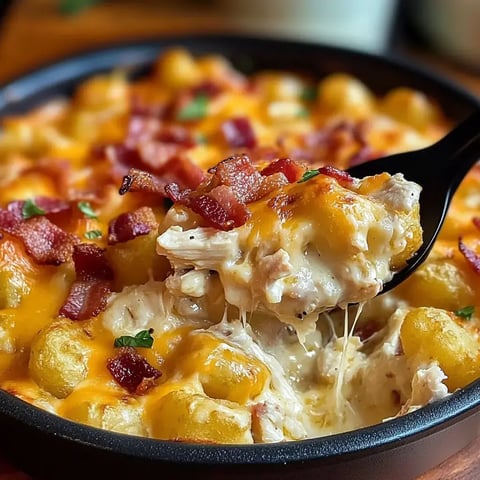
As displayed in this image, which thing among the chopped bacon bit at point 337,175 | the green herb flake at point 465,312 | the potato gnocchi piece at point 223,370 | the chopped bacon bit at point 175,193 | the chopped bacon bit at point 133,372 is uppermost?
the chopped bacon bit at point 337,175

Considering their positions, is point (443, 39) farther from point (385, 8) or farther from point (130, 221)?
point (130, 221)

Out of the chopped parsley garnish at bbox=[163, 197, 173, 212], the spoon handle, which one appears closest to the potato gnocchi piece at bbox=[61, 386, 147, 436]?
the chopped parsley garnish at bbox=[163, 197, 173, 212]

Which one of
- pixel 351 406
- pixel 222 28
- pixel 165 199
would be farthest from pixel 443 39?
pixel 351 406

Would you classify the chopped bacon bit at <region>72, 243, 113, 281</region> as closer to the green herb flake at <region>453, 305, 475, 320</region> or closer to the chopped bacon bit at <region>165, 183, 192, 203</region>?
the chopped bacon bit at <region>165, 183, 192, 203</region>

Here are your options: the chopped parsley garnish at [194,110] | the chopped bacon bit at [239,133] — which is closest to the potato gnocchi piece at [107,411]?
the chopped bacon bit at [239,133]

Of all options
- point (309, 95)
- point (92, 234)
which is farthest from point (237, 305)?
point (309, 95)

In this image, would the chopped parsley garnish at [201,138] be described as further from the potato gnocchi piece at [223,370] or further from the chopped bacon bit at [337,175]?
the potato gnocchi piece at [223,370]
